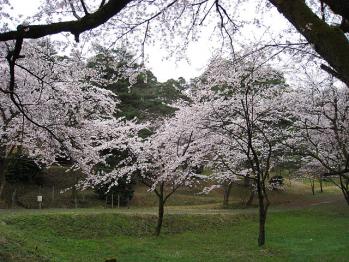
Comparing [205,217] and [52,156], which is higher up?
[52,156]

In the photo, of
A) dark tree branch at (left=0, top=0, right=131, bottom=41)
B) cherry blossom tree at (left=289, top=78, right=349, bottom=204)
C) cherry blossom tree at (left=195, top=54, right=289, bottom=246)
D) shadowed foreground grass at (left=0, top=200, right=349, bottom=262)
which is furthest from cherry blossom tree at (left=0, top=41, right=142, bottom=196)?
A: cherry blossom tree at (left=289, top=78, right=349, bottom=204)

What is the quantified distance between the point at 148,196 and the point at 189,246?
16871 millimetres

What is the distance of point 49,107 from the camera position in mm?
9742

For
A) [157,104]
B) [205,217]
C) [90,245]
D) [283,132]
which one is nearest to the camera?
[90,245]

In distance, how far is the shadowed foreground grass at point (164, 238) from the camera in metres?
11.4

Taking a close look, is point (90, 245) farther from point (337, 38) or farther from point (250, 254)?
point (337, 38)

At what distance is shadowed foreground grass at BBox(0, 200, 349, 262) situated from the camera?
37.4ft

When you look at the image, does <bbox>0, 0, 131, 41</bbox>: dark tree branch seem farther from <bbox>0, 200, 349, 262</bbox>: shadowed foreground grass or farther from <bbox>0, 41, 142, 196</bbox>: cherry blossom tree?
<bbox>0, 200, 349, 262</bbox>: shadowed foreground grass

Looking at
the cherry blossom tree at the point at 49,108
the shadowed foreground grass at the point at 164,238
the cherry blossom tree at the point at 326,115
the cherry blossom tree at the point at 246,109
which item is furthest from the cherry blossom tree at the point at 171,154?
the cherry blossom tree at the point at 49,108

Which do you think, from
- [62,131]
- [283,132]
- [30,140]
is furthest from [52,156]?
[283,132]

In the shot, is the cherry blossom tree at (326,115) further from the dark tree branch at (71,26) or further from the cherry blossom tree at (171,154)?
the dark tree branch at (71,26)

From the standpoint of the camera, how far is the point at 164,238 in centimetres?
1609

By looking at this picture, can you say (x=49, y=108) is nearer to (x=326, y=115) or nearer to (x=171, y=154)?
(x=326, y=115)

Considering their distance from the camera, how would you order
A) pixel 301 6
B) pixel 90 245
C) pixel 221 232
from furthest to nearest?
1. pixel 221 232
2. pixel 90 245
3. pixel 301 6
